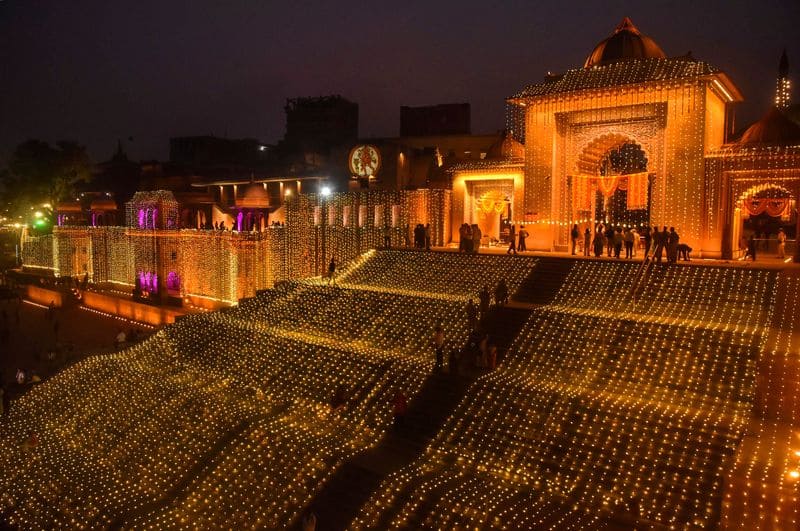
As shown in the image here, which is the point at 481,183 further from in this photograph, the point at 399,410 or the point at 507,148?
the point at 399,410

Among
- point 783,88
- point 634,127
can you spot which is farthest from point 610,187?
point 783,88

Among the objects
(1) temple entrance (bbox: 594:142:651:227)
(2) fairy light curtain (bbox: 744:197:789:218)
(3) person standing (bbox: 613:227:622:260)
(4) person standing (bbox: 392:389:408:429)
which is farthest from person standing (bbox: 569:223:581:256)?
(4) person standing (bbox: 392:389:408:429)

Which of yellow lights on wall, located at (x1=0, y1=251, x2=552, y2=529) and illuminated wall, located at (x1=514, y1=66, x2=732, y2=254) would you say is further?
illuminated wall, located at (x1=514, y1=66, x2=732, y2=254)

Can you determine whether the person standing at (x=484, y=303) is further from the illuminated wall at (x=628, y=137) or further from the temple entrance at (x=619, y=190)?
the temple entrance at (x=619, y=190)

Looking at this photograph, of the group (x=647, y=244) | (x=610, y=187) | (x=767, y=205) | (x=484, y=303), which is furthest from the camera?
(x=610, y=187)

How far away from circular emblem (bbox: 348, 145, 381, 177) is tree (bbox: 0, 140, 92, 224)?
23866mm

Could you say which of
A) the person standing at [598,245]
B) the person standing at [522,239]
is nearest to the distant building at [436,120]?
the person standing at [522,239]

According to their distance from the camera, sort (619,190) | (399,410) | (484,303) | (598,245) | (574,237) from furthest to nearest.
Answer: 1. (619,190)
2. (574,237)
3. (598,245)
4. (484,303)
5. (399,410)

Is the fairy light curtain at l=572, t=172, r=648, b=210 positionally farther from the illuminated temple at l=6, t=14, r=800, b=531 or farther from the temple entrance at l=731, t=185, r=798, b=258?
the temple entrance at l=731, t=185, r=798, b=258

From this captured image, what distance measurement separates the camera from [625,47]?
20.4 m

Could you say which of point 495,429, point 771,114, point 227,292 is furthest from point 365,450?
point 227,292

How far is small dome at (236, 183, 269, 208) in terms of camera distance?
106ft

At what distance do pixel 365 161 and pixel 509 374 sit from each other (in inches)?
642

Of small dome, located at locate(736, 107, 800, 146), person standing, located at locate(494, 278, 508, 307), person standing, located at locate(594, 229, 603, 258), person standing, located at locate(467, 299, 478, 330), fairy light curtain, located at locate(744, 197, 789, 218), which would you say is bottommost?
person standing, located at locate(467, 299, 478, 330)
